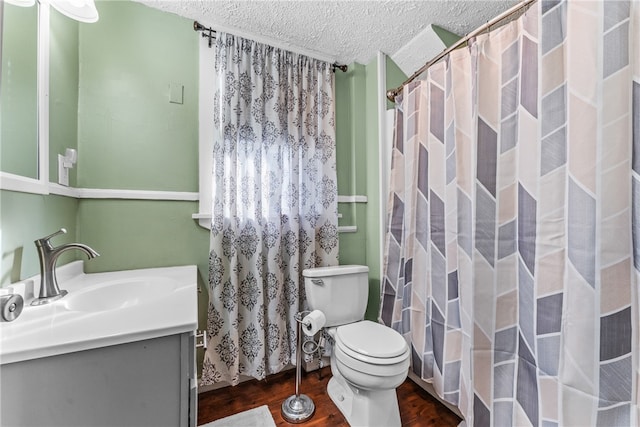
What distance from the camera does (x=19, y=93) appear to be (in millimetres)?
869

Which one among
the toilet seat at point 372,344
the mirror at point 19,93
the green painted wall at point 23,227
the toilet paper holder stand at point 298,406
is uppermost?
the mirror at point 19,93

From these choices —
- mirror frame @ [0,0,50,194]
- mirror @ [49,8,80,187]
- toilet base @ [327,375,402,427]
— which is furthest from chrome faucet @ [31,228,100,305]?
toilet base @ [327,375,402,427]

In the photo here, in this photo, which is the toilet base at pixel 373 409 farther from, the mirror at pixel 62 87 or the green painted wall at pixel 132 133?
the mirror at pixel 62 87

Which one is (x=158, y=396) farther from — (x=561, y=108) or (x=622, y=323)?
(x=561, y=108)

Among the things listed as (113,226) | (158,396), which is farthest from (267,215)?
(158,396)

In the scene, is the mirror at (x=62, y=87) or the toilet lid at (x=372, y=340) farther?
the toilet lid at (x=372, y=340)

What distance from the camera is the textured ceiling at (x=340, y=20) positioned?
1452mm

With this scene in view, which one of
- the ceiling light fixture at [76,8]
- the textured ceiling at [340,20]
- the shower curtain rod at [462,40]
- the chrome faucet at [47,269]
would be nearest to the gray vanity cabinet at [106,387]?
the chrome faucet at [47,269]

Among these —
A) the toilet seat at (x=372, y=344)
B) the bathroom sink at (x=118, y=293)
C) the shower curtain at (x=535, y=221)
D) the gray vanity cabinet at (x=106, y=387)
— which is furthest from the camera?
the toilet seat at (x=372, y=344)

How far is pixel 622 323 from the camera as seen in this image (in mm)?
781

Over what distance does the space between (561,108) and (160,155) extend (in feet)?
6.04

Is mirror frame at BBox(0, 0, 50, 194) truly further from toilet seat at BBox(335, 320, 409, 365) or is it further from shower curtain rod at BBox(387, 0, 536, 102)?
shower curtain rod at BBox(387, 0, 536, 102)

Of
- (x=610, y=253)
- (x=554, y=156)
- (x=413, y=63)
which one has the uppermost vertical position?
(x=413, y=63)

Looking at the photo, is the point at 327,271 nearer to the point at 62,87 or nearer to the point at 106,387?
the point at 106,387
